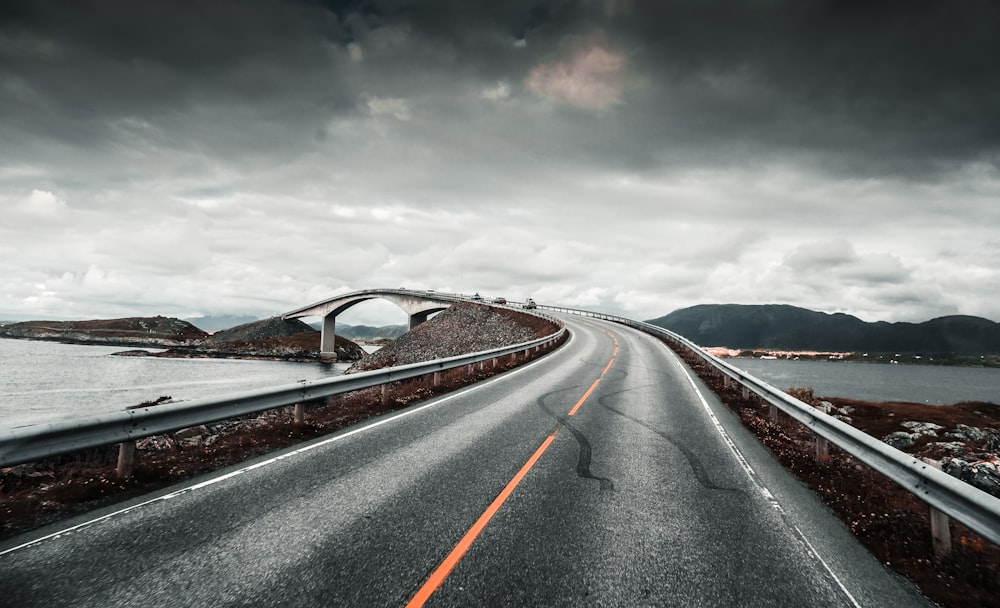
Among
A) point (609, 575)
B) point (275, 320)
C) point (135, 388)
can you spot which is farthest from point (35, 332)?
point (609, 575)

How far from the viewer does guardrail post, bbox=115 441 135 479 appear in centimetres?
569

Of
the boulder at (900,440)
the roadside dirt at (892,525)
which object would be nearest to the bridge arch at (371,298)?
the boulder at (900,440)

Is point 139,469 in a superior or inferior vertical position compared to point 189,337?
superior

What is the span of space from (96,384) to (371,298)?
181ft

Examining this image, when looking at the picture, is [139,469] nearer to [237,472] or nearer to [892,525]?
[237,472]

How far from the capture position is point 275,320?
110875 mm

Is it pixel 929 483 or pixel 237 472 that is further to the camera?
pixel 237 472

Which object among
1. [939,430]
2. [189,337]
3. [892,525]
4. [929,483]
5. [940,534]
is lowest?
[939,430]

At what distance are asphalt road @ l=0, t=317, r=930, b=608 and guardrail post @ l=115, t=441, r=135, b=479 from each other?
1.03 m

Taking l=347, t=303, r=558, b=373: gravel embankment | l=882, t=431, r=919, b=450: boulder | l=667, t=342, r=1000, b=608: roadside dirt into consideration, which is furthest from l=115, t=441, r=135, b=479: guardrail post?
l=347, t=303, r=558, b=373: gravel embankment

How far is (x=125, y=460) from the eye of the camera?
18.8 ft

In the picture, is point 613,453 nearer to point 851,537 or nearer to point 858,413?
point 851,537

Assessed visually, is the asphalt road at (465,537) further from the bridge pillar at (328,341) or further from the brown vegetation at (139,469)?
the bridge pillar at (328,341)

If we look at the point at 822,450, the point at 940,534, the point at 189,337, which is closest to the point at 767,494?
the point at 940,534
